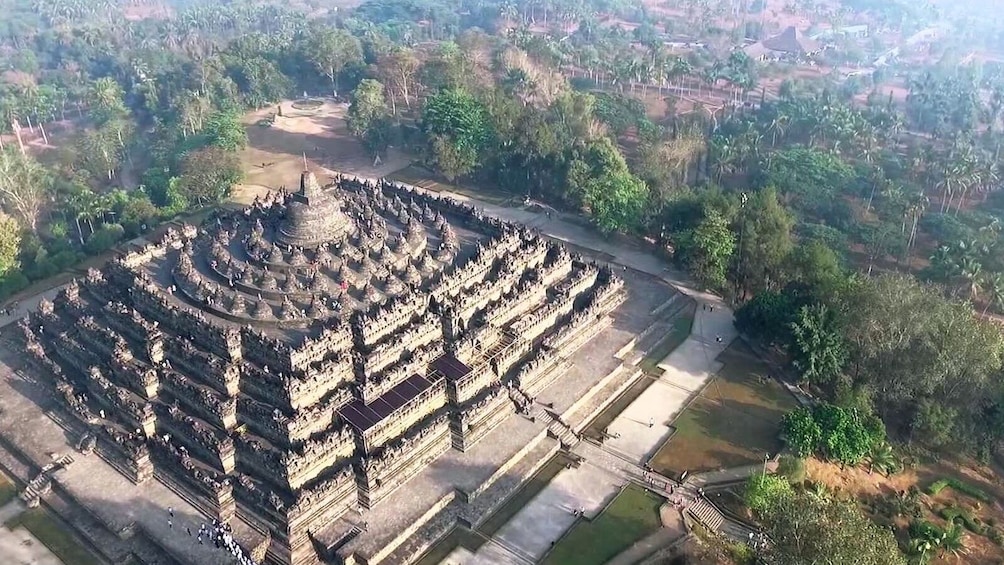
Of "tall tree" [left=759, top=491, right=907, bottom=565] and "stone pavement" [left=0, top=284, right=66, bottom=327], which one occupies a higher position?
"tall tree" [left=759, top=491, right=907, bottom=565]

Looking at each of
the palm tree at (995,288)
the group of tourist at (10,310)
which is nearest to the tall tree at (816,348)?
the palm tree at (995,288)

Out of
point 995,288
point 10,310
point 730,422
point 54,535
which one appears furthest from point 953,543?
point 10,310

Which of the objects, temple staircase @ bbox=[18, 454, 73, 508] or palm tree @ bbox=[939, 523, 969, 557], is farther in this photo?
temple staircase @ bbox=[18, 454, 73, 508]

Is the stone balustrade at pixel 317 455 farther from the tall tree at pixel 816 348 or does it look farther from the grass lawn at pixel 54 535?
the tall tree at pixel 816 348

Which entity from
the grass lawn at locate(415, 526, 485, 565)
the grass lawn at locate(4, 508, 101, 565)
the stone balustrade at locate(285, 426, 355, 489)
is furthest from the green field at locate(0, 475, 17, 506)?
the grass lawn at locate(415, 526, 485, 565)

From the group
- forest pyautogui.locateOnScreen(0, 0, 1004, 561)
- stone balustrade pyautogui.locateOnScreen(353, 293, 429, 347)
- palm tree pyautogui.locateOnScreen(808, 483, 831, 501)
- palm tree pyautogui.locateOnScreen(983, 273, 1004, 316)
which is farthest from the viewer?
palm tree pyautogui.locateOnScreen(983, 273, 1004, 316)

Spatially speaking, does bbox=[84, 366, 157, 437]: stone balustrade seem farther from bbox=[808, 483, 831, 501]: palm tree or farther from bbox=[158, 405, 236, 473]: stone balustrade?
bbox=[808, 483, 831, 501]: palm tree
